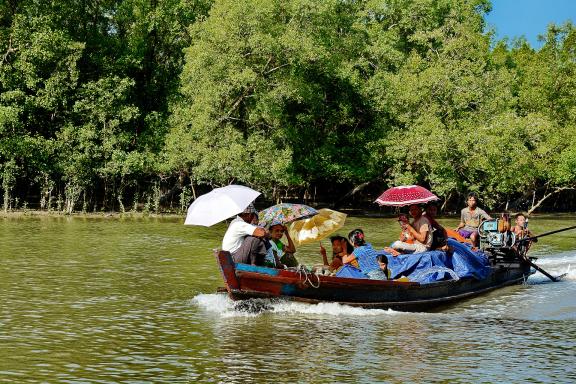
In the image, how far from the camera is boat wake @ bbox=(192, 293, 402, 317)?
491 inches

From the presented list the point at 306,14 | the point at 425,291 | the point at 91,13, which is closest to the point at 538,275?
the point at 425,291

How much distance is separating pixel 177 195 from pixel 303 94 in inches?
422

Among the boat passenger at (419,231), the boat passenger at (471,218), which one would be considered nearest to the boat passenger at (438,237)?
the boat passenger at (419,231)

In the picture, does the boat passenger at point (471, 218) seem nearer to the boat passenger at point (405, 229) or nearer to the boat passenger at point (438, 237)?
the boat passenger at point (405, 229)

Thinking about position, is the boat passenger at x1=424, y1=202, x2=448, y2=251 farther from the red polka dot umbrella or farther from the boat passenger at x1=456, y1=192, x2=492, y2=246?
the boat passenger at x1=456, y1=192, x2=492, y2=246

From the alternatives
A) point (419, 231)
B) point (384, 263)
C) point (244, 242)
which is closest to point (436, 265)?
point (419, 231)

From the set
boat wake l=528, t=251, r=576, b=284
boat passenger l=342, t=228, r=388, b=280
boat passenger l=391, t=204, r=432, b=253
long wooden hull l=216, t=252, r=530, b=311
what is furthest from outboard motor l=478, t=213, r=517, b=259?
boat passenger l=342, t=228, r=388, b=280

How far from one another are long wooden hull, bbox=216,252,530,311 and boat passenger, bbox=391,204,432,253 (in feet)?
2.82

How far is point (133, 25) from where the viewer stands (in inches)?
1561

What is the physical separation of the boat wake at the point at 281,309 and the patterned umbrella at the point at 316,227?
2.96m

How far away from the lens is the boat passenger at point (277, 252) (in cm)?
1299

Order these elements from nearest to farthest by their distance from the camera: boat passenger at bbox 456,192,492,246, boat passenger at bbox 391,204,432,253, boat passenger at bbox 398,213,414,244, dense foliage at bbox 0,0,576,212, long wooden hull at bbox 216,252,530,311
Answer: long wooden hull at bbox 216,252,530,311, boat passenger at bbox 391,204,432,253, boat passenger at bbox 398,213,414,244, boat passenger at bbox 456,192,492,246, dense foliage at bbox 0,0,576,212

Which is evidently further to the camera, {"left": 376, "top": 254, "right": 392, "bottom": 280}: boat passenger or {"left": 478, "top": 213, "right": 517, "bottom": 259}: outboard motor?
{"left": 478, "top": 213, "right": 517, "bottom": 259}: outboard motor

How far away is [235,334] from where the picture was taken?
11086 millimetres
